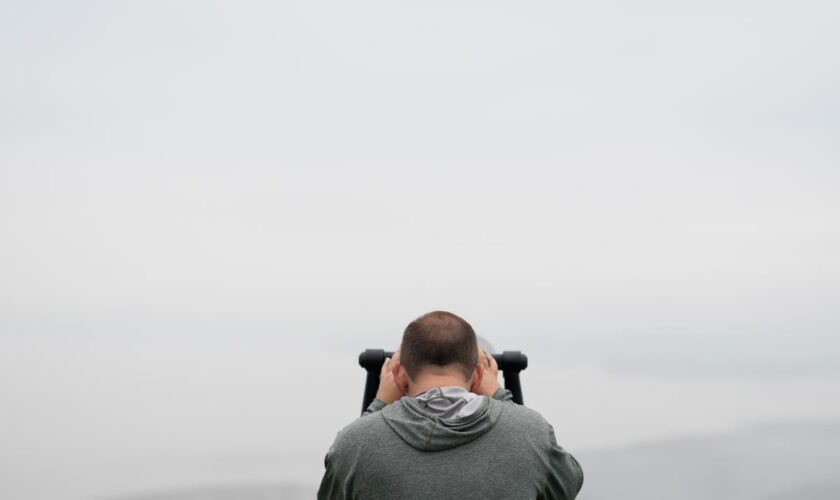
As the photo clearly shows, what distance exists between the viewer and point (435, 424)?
377cm

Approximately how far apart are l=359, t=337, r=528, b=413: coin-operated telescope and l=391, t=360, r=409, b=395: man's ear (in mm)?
626

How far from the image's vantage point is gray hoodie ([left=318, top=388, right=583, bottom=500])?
3707 mm

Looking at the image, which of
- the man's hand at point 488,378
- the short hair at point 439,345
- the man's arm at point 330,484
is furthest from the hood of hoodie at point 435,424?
the man's hand at point 488,378

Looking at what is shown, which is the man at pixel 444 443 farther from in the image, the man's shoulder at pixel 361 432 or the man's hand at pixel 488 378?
the man's hand at pixel 488 378

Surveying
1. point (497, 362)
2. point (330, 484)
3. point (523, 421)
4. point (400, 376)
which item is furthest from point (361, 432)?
point (497, 362)

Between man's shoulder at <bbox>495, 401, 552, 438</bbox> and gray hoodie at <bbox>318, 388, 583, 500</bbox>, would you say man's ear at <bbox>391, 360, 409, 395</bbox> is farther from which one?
man's shoulder at <bbox>495, 401, 552, 438</bbox>

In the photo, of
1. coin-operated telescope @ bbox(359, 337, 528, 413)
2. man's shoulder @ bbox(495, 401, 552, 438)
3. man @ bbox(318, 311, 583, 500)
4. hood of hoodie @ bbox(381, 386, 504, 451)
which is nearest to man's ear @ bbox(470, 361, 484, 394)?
man @ bbox(318, 311, 583, 500)

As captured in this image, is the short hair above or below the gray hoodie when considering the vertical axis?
above

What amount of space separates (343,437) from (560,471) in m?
0.96

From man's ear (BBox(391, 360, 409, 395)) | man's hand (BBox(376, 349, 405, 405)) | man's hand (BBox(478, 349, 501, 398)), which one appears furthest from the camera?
man's hand (BBox(478, 349, 501, 398))

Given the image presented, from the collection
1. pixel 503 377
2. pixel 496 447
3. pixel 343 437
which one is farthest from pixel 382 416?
pixel 503 377

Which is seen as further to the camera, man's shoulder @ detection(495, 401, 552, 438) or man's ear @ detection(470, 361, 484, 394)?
man's ear @ detection(470, 361, 484, 394)

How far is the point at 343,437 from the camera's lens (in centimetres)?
390

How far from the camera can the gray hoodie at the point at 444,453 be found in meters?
3.71
